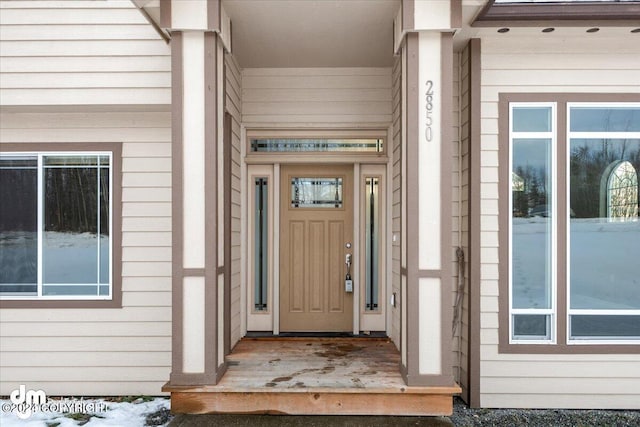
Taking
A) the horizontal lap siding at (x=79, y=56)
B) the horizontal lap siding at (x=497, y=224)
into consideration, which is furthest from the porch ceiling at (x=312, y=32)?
the horizontal lap siding at (x=497, y=224)

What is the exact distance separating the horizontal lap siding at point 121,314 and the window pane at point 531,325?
3.02 meters

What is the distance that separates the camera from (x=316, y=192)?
454cm

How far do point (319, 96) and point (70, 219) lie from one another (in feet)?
8.68

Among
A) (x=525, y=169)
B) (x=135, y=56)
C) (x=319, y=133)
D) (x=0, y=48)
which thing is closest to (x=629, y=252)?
(x=525, y=169)

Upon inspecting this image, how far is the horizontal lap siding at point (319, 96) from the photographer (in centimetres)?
432

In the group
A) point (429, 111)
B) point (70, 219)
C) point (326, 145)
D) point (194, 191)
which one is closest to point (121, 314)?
point (70, 219)

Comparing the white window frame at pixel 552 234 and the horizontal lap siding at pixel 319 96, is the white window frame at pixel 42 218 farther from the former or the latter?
the white window frame at pixel 552 234

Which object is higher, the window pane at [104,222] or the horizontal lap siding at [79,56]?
the horizontal lap siding at [79,56]

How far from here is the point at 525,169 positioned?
357cm

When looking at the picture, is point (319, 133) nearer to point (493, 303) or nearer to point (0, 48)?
point (493, 303)

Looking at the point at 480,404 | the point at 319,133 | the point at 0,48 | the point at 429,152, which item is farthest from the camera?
the point at 319,133

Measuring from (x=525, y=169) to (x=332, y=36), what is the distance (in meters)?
1.99

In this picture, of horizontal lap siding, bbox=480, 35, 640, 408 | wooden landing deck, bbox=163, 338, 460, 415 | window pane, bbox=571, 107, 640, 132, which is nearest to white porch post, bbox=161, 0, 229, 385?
wooden landing deck, bbox=163, 338, 460, 415

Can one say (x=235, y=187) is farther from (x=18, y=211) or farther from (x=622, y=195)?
(x=622, y=195)
